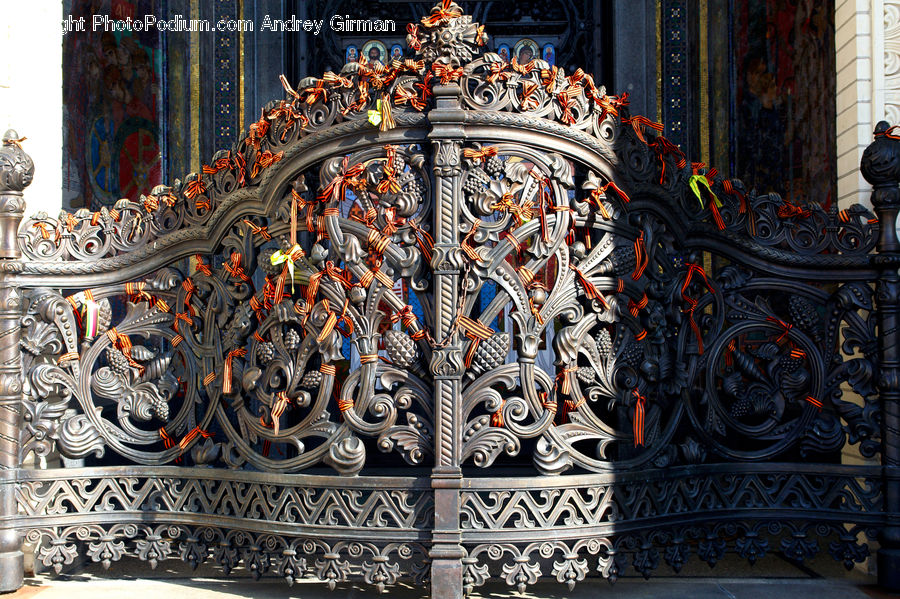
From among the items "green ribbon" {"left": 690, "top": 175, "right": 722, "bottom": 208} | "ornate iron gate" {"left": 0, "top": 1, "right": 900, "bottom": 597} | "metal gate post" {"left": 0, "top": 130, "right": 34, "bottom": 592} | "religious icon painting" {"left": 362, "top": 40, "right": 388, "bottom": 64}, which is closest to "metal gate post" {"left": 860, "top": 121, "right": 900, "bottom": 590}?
"ornate iron gate" {"left": 0, "top": 1, "right": 900, "bottom": 597}

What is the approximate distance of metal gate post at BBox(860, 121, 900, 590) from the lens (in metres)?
4.23

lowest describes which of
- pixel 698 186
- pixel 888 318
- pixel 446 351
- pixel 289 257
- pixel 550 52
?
pixel 446 351

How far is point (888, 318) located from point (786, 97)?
416 cm

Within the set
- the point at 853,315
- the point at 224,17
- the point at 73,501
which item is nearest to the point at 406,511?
the point at 73,501

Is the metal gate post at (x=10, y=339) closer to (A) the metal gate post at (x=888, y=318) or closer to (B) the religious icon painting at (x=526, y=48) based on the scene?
(A) the metal gate post at (x=888, y=318)

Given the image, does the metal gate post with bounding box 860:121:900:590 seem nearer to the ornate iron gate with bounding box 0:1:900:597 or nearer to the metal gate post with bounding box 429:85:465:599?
the ornate iron gate with bounding box 0:1:900:597

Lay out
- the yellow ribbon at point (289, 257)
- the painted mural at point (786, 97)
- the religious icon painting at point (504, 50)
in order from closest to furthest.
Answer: the yellow ribbon at point (289, 257), the painted mural at point (786, 97), the religious icon painting at point (504, 50)

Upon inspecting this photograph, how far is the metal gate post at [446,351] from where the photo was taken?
149 inches

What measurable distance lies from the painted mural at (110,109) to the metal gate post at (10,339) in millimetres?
3103

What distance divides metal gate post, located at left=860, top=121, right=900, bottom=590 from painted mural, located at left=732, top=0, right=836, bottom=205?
239 cm

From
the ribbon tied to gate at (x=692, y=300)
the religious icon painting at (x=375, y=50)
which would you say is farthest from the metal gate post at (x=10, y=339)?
the religious icon painting at (x=375, y=50)

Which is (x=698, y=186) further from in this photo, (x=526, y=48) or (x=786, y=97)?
(x=526, y=48)

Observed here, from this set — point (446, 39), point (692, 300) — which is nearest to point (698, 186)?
point (692, 300)

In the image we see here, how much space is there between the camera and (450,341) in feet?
12.8
